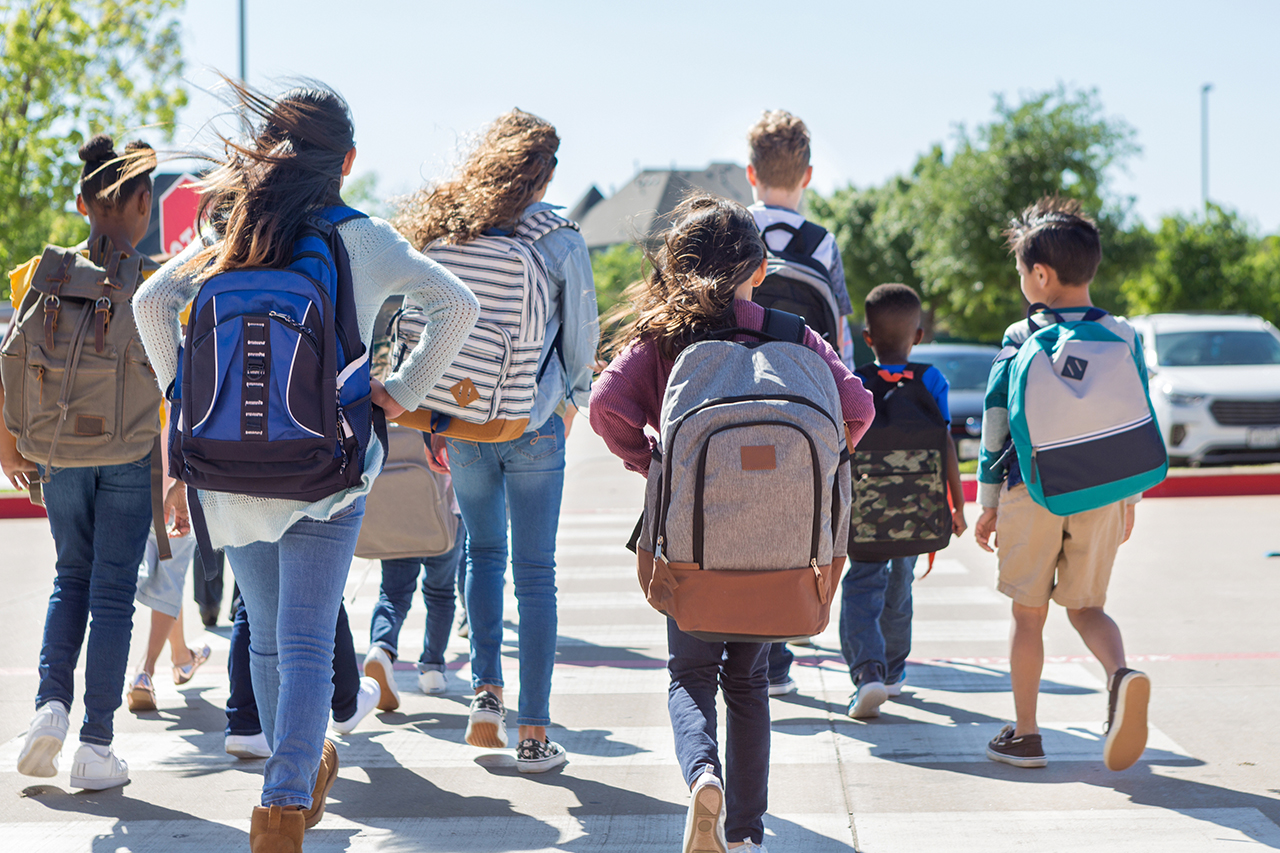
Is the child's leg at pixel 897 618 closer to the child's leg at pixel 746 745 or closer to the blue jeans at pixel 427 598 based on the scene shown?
the blue jeans at pixel 427 598

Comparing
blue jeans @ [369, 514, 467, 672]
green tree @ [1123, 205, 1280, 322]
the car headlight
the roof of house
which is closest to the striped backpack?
blue jeans @ [369, 514, 467, 672]

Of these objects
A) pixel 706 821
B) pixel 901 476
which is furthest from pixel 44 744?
pixel 901 476

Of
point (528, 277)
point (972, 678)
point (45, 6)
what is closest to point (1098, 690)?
point (972, 678)

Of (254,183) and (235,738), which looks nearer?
(254,183)

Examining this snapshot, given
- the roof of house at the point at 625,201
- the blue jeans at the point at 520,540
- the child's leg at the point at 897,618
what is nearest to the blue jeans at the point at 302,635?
the blue jeans at the point at 520,540

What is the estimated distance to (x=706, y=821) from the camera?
288 centimetres

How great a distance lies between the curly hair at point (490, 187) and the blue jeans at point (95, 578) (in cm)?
117

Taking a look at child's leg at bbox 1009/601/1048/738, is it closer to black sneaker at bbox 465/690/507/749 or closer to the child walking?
the child walking

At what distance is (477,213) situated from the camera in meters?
3.93

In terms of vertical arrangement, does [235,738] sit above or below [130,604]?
below

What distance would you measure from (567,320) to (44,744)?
2.07 m

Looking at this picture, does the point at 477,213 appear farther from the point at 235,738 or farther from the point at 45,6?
the point at 45,6

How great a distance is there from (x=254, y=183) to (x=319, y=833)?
5.98 ft

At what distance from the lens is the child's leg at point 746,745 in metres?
3.07
